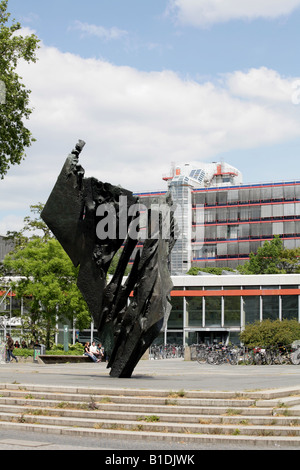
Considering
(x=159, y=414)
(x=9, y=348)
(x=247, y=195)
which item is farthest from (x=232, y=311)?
(x=159, y=414)

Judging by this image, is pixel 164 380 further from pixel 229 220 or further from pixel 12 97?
pixel 229 220

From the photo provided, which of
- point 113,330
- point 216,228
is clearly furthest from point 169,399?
point 216,228

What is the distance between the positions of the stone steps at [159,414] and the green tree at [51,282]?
2626 centimetres

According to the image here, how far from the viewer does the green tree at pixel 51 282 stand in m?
40.8

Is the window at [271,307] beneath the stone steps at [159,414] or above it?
above

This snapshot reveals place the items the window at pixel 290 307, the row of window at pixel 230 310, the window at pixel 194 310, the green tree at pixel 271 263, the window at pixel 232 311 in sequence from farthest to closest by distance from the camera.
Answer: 1. the green tree at pixel 271 263
2. the window at pixel 194 310
3. the window at pixel 232 311
4. the row of window at pixel 230 310
5. the window at pixel 290 307

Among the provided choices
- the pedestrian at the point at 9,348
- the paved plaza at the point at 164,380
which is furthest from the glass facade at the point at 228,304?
the paved plaza at the point at 164,380

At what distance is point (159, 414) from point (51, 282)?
29.5 meters

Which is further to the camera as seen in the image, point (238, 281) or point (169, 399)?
point (238, 281)

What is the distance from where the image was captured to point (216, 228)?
312ft

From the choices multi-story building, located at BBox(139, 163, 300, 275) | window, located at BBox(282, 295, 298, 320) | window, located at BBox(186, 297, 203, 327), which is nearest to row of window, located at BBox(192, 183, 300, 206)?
multi-story building, located at BBox(139, 163, 300, 275)

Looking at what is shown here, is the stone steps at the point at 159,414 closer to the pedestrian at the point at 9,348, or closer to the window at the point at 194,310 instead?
the pedestrian at the point at 9,348
